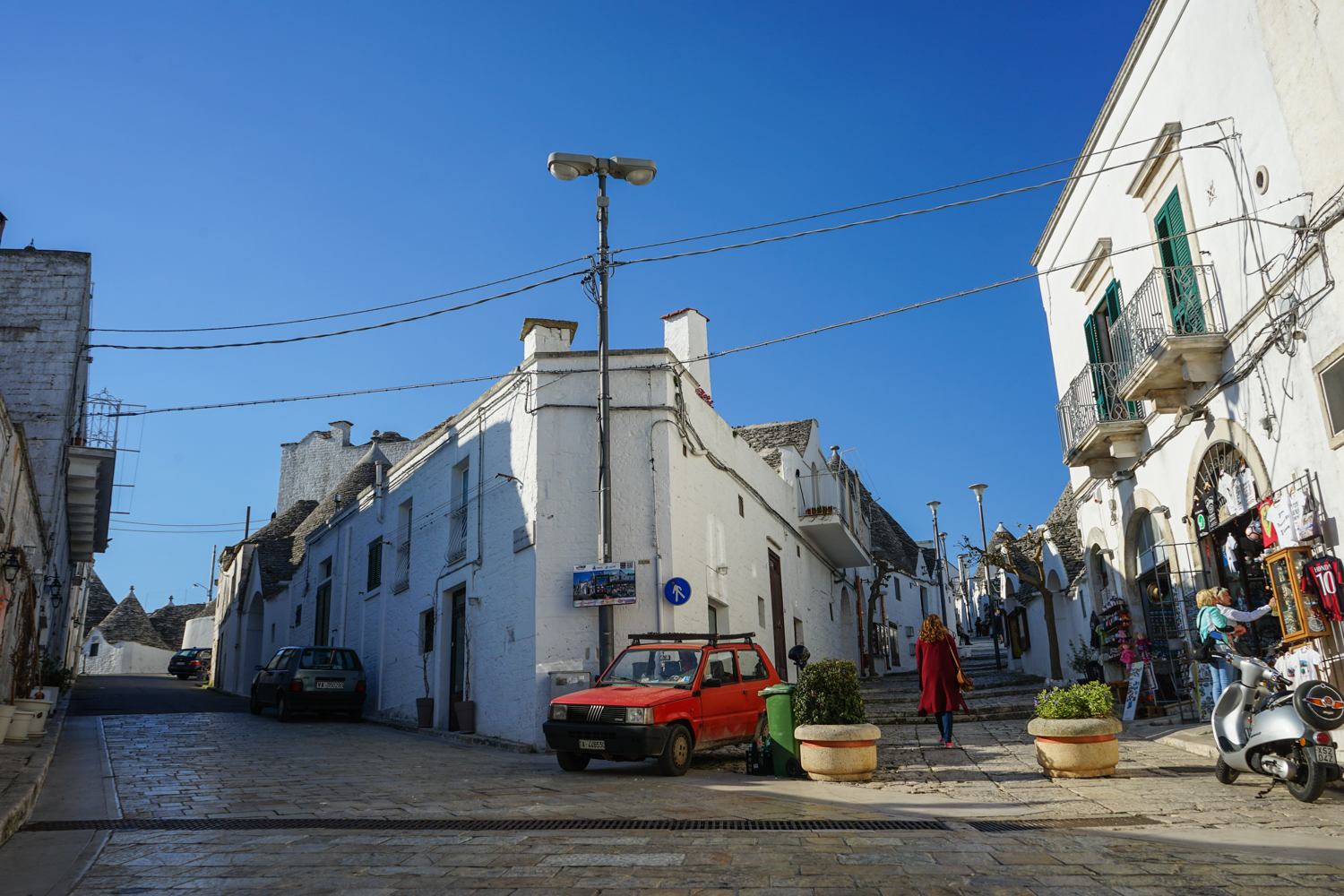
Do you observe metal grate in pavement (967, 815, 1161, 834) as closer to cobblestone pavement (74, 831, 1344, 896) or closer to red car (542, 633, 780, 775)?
cobblestone pavement (74, 831, 1344, 896)

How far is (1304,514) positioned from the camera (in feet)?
28.2

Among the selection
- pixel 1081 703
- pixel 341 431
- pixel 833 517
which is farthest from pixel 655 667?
pixel 341 431

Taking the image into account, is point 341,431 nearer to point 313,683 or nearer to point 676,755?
point 313,683

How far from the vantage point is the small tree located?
19109mm

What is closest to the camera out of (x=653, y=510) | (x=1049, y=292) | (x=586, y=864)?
(x=586, y=864)

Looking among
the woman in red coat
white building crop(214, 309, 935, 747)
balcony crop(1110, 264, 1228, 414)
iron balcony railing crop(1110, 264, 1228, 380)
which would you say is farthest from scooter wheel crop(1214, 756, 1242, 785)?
white building crop(214, 309, 935, 747)

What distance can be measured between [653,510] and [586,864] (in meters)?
9.39

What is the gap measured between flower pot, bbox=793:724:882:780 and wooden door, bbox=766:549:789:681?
10193 mm

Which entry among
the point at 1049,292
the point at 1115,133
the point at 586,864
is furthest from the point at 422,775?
the point at 1049,292

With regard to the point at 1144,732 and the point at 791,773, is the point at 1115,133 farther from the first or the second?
the point at 791,773

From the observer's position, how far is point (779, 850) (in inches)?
221

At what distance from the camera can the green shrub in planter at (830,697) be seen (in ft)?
31.0

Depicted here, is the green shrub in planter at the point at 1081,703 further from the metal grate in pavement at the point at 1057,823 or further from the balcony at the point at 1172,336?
the balcony at the point at 1172,336

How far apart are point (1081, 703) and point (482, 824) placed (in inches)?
216
